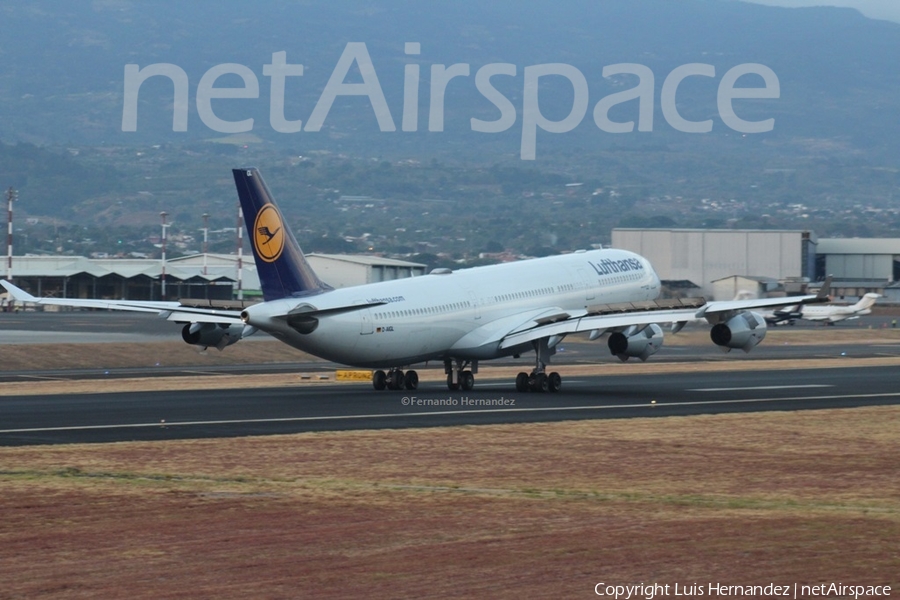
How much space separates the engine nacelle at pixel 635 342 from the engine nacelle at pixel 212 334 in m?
13.3

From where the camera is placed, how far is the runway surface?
123ft

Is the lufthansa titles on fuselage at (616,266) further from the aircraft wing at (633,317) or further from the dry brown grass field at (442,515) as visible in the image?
the dry brown grass field at (442,515)

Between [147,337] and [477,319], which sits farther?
[147,337]

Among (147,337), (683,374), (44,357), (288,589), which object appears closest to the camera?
(288,589)

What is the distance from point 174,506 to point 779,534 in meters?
9.94

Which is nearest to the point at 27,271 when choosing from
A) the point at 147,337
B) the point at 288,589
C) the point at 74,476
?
the point at 147,337

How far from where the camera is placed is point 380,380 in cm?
5159

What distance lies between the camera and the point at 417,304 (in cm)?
Result: 4922

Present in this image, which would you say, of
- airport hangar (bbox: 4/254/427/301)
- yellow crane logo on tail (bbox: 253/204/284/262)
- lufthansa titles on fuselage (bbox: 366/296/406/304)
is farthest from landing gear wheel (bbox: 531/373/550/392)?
airport hangar (bbox: 4/254/427/301)

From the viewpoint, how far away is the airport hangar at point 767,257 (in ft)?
549

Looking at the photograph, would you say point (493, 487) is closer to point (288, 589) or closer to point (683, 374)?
point (288, 589)

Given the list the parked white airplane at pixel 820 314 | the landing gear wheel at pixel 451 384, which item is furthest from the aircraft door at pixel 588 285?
the parked white airplane at pixel 820 314

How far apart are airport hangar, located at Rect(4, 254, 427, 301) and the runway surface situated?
102m

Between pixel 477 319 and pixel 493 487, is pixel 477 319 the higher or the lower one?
the higher one
